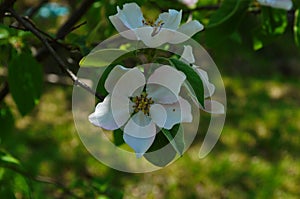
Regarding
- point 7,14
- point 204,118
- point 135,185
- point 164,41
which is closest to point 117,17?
point 164,41

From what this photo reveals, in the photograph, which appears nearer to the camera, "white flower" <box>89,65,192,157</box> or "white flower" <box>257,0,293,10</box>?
"white flower" <box>89,65,192,157</box>

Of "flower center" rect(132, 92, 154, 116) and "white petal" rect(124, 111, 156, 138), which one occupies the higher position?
"flower center" rect(132, 92, 154, 116)

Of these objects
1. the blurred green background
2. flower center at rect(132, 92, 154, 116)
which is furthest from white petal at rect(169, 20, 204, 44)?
the blurred green background

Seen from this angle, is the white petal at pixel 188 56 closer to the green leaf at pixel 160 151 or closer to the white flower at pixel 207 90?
the white flower at pixel 207 90

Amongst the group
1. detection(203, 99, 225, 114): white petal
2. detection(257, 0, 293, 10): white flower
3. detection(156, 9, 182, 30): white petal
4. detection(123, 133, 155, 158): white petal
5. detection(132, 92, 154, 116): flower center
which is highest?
detection(156, 9, 182, 30): white petal

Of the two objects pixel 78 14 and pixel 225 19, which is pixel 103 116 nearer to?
pixel 225 19

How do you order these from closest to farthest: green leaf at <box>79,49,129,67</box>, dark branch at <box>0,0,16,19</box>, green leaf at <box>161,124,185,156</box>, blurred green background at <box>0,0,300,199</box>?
1. green leaf at <box>161,124,185,156</box>
2. green leaf at <box>79,49,129,67</box>
3. dark branch at <box>0,0,16,19</box>
4. blurred green background at <box>0,0,300,199</box>

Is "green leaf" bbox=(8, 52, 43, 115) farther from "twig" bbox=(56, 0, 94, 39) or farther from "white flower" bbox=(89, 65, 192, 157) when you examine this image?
"white flower" bbox=(89, 65, 192, 157)

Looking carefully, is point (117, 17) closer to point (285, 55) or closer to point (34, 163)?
point (34, 163)

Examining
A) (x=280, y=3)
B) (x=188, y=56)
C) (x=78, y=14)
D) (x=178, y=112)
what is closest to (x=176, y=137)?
(x=178, y=112)
